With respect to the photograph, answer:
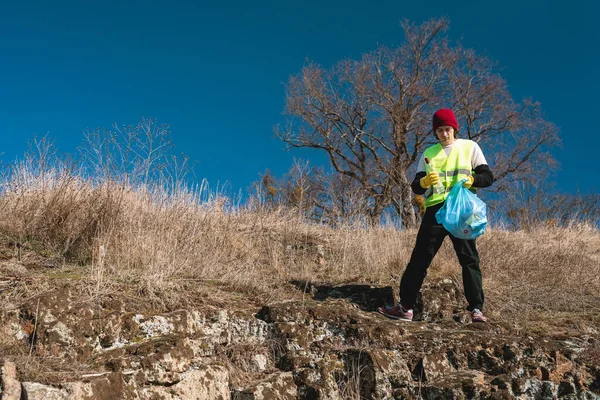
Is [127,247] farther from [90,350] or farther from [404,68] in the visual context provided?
[404,68]

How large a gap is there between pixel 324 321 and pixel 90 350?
1.60 metres

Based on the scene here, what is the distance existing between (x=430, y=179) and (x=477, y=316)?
3.81 feet

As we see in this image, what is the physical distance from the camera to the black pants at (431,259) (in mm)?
3912

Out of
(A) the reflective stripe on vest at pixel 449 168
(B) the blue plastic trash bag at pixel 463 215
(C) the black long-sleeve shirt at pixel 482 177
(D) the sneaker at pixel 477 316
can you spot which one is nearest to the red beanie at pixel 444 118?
(A) the reflective stripe on vest at pixel 449 168

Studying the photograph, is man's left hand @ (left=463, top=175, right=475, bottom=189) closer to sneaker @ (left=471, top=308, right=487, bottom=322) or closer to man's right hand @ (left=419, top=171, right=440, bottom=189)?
man's right hand @ (left=419, top=171, right=440, bottom=189)

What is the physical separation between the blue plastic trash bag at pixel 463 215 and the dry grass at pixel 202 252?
1.33 metres

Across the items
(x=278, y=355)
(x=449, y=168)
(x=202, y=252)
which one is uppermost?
(x=449, y=168)

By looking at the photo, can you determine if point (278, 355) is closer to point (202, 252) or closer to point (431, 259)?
point (431, 259)

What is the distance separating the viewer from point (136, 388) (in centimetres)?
262

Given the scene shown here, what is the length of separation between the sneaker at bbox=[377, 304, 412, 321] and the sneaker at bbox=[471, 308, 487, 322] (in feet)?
1.65

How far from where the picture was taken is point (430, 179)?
13.2 feet

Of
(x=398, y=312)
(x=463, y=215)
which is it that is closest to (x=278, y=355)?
(x=398, y=312)

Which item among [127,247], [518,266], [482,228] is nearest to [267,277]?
[127,247]

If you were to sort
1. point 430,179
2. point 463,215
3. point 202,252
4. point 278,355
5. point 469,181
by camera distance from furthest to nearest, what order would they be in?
point 202,252, point 430,179, point 469,181, point 463,215, point 278,355
